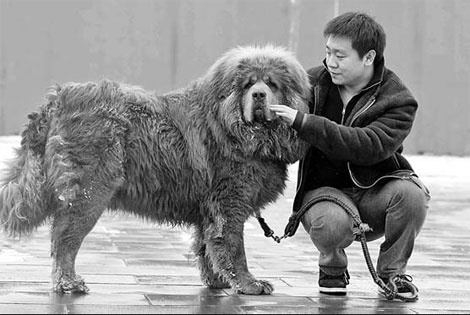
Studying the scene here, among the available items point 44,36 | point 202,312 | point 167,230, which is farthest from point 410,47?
point 202,312

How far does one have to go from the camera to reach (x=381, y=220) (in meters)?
5.34

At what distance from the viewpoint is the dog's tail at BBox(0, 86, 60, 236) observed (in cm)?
498

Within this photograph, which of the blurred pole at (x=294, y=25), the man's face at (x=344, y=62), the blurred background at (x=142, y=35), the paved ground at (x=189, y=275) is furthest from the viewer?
the blurred pole at (x=294, y=25)

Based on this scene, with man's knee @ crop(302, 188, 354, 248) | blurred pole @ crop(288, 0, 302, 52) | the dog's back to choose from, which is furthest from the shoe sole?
blurred pole @ crop(288, 0, 302, 52)

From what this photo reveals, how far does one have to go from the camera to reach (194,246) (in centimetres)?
554

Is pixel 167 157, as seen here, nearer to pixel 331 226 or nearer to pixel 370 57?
pixel 331 226

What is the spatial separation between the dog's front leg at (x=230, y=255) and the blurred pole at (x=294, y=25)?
10.6 meters

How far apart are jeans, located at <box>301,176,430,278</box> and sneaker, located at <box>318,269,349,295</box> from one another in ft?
0.09

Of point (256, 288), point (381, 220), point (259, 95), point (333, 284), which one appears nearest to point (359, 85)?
point (259, 95)

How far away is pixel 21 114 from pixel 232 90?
36.3 feet

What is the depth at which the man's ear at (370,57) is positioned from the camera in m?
5.32

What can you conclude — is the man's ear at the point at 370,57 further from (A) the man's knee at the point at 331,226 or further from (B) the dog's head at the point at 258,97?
(A) the man's knee at the point at 331,226

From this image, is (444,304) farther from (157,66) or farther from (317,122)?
(157,66)

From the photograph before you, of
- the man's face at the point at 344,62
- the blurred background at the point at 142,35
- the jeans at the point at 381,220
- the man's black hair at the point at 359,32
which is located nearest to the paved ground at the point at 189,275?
the jeans at the point at 381,220
